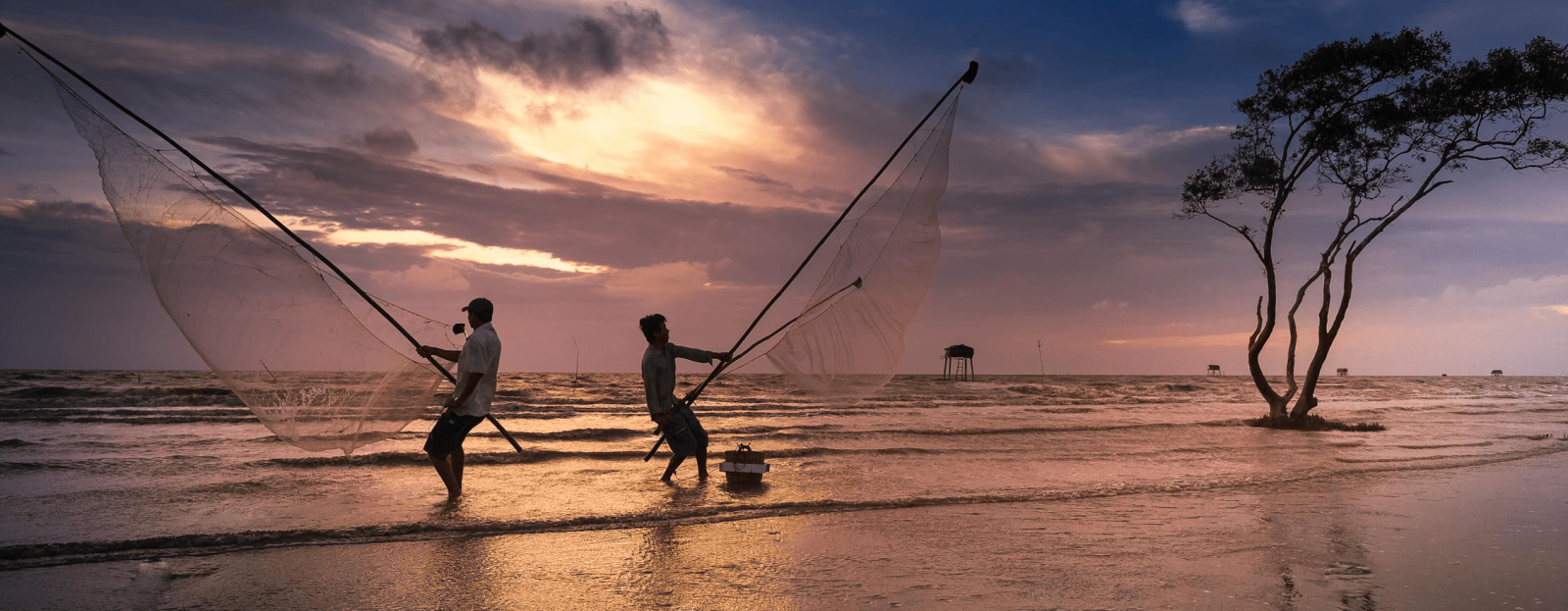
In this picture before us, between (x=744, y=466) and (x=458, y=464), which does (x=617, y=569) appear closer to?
(x=744, y=466)

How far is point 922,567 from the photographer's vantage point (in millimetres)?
5621

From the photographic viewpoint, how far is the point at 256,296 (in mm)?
6652

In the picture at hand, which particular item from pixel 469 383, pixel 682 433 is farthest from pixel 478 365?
pixel 682 433

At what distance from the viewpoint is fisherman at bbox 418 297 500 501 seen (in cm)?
770

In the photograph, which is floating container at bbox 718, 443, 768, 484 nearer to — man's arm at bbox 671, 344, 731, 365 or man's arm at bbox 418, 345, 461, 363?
man's arm at bbox 671, 344, 731, 365

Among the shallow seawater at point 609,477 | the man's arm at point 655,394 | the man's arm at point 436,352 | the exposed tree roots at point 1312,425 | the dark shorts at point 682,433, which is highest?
the man's arm at point 436,352

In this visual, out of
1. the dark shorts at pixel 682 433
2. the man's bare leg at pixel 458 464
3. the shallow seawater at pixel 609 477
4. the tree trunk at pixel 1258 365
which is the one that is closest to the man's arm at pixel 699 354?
the dark shorts at pixel 682 433

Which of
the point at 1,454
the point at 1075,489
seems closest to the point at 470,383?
the point at 1075,489

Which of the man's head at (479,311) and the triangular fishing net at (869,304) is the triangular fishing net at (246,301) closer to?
the man's head at (479,311)

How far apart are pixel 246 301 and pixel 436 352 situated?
1.80 metres

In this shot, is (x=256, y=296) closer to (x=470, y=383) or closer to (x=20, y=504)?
(x=470, y=383)

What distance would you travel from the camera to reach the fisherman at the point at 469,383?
7.70 meters

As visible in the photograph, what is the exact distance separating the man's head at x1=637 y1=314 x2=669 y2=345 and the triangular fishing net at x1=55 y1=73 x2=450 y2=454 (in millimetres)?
2647

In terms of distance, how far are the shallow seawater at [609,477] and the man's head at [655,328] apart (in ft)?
5.48
